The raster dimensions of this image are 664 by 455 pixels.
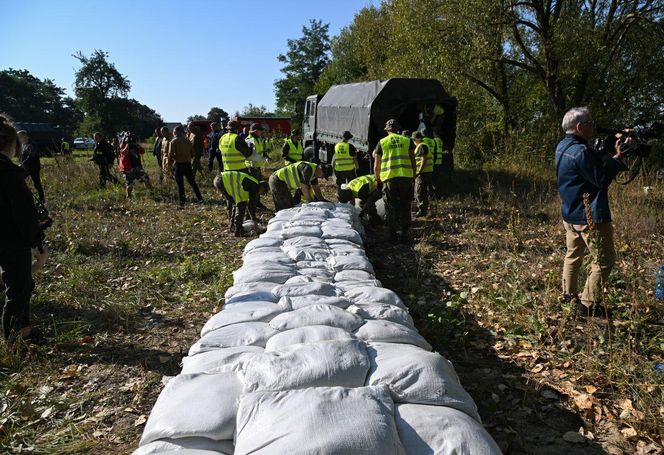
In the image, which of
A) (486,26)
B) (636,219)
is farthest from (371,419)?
(486,26)

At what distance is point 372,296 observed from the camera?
3367 millimetres

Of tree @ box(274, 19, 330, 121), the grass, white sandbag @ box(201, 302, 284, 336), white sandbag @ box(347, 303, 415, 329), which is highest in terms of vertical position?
tree @ box(274, 19, 330, 121)

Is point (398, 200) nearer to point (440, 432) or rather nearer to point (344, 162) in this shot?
point (344, 162)

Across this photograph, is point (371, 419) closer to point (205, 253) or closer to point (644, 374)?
point (644, 374)

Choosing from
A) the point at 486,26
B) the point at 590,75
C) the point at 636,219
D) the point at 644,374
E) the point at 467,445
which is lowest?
the point at 644,374

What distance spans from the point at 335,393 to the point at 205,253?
5.00 metres

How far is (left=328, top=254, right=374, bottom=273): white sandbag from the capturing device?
414 cm

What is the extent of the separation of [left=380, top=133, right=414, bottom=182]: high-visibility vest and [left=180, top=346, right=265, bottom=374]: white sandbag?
4269mm

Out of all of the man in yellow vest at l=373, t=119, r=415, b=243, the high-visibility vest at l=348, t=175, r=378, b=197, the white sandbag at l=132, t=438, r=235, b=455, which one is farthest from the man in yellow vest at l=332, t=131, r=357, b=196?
the white sandbag at l=132, t=438, r=235, b=455

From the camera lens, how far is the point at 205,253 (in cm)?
665

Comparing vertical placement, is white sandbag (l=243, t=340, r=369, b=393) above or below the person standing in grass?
below

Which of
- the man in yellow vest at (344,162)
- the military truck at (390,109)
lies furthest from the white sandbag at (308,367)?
the military truck at (390,109)

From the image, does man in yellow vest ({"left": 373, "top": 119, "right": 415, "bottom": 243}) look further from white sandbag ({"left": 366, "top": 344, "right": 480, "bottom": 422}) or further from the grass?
white sandbag ({"left": 366, "top": 344, "right": 480, "bottom": 422})

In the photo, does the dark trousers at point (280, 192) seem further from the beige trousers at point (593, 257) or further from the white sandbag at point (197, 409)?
the white sandbag at point (197, 409)
